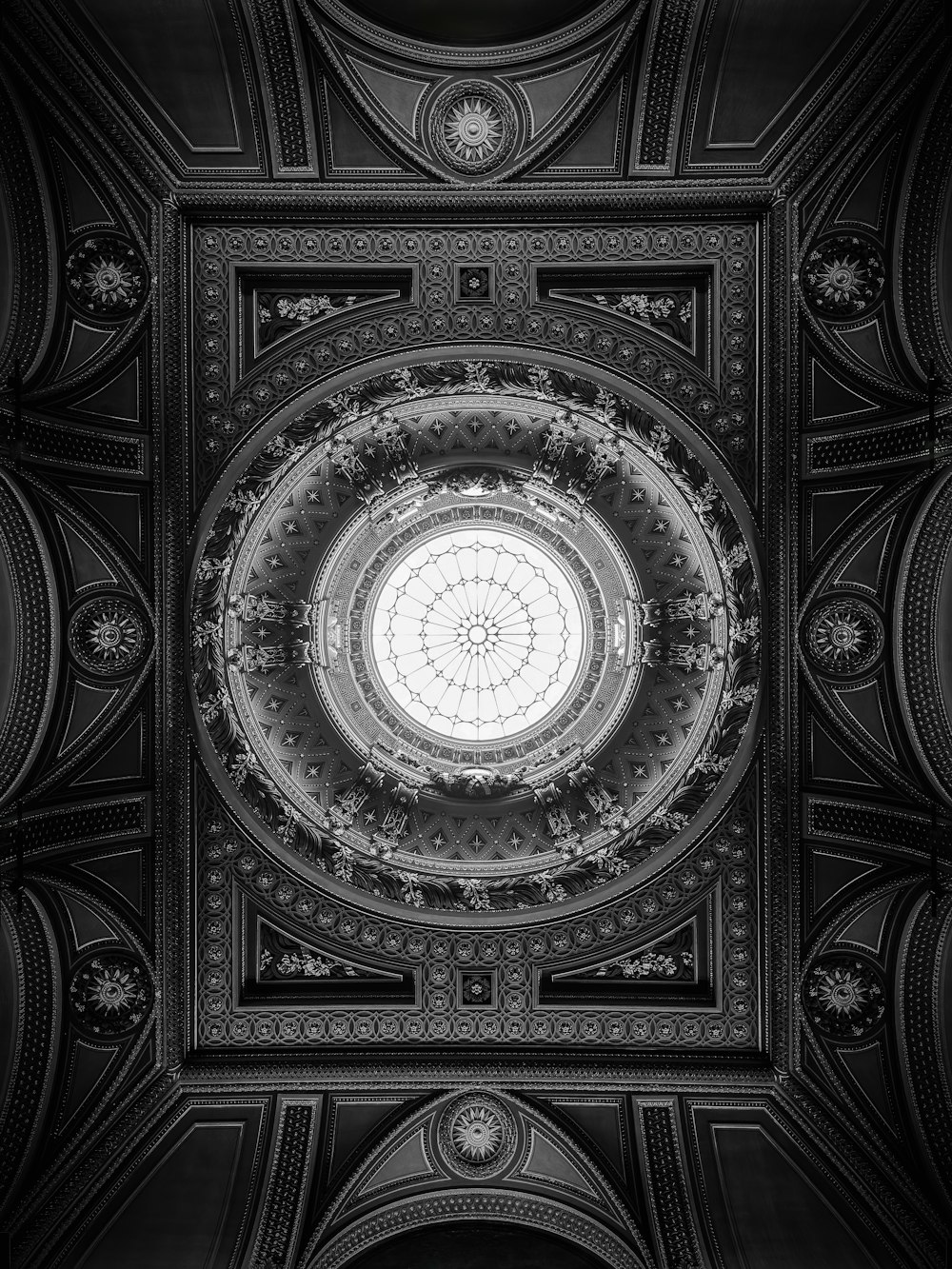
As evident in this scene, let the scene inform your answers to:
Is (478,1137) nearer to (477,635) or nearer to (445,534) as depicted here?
(477,635)

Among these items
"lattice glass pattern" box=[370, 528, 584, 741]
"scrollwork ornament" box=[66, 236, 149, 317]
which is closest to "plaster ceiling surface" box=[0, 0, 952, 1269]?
"scrollwork ornament" box=[66, 236, 149, 317]

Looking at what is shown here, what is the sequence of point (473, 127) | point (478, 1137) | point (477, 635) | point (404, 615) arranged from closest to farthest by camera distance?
point (473, 127) < point (478, 1137) < point (404, 615) < point (477, 635)

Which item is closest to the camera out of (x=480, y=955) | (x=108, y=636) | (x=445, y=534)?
(x=108, y=636)

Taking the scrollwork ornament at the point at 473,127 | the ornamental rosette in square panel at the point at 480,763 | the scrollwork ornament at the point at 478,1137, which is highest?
the scrollwork ornament at the point at 473,127

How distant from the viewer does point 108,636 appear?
47.9 ft

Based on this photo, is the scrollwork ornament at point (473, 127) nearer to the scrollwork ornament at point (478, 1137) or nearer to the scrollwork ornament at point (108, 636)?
the scrollwork ornament at point (108, 636)

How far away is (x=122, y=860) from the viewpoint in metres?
15.1

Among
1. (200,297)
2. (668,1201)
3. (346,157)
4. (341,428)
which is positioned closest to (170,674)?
(341,428)

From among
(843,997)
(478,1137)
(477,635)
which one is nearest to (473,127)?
(477,635)

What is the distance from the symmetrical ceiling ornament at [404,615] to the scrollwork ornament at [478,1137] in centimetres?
313

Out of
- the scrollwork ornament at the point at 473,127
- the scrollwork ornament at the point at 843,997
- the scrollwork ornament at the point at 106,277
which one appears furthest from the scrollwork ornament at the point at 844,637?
the scrollwork ornament at the point at 106,277

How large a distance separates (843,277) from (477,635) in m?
8.73

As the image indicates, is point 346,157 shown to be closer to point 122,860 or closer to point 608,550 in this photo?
point 608,550

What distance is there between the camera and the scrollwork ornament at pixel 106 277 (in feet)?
45.4
